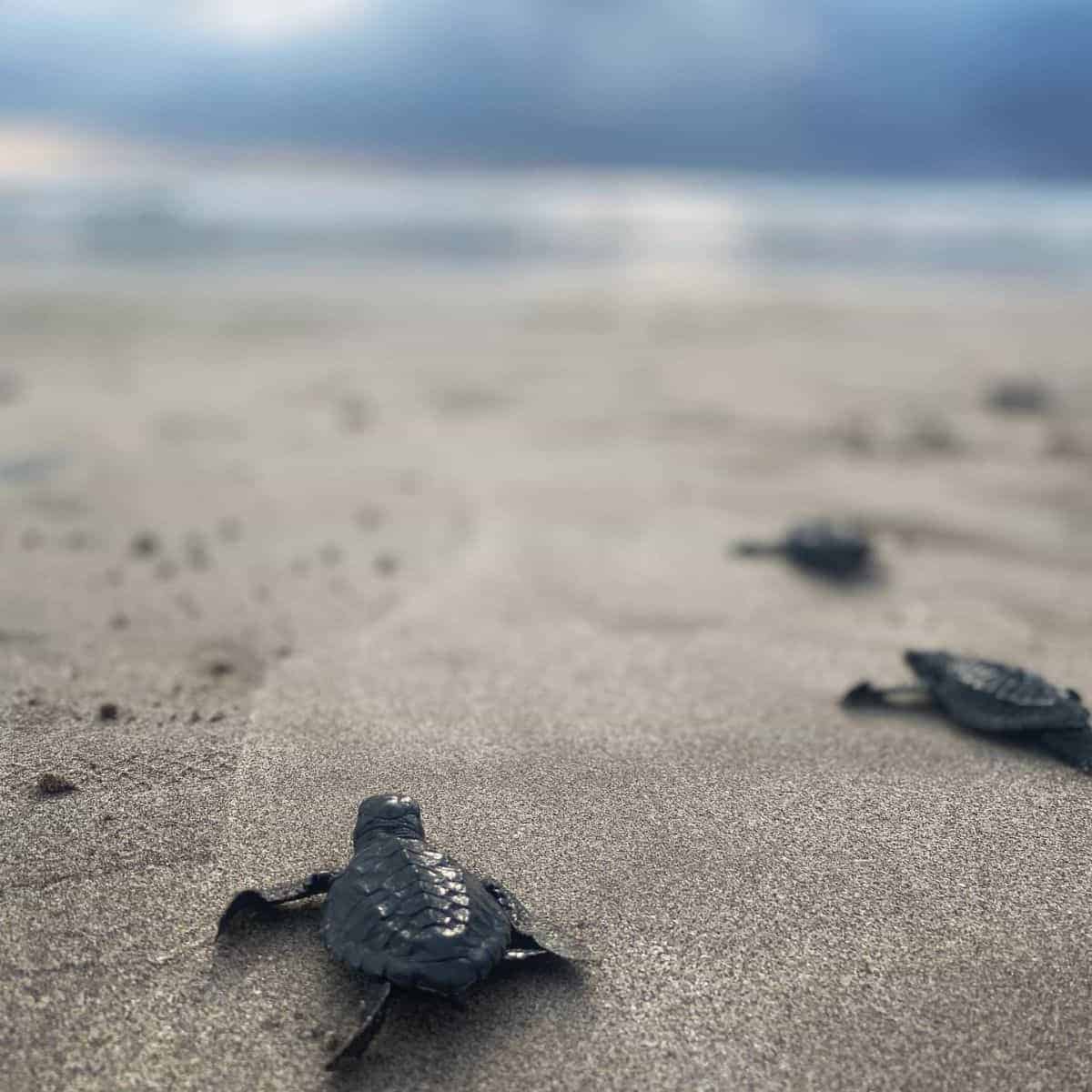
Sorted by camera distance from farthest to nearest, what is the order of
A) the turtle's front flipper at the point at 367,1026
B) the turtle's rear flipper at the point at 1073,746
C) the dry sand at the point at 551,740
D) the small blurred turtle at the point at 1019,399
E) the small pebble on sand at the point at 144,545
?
the small blurred turtle at the point at 1019,399 < the small pebble on sand at the point at 144,545 < the turtle's rear flipper at the point at 1073,746 < the dry sand at the point at 551,740 < the turtle's front flipper at the point at 367,1026

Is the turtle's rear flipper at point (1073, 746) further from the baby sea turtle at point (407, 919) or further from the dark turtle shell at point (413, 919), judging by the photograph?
the dark turtle shell at point (413, 919)

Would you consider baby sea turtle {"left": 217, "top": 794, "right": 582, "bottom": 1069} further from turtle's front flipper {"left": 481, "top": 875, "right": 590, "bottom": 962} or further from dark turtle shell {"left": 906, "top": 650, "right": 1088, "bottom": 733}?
dark turtle shell {"left": 906, "top": 650, "right": 1088, "bottom": 733}

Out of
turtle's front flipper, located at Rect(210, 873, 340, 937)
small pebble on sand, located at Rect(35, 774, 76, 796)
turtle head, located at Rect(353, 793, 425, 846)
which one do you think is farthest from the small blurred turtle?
small pebble on sand, located at Rect(35, 774, 76, 796)

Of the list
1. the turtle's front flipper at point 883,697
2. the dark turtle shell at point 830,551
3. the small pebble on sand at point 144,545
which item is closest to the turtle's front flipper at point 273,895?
the turtle's front flipper at point 883,697

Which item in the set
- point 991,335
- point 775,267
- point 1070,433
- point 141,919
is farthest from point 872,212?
point 141,919

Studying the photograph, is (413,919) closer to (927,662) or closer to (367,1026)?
(367,1026)

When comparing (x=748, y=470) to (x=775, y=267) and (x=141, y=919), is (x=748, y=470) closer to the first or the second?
(x=141, y=919)

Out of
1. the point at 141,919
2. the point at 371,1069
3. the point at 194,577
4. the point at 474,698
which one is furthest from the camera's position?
the point at 194,577
